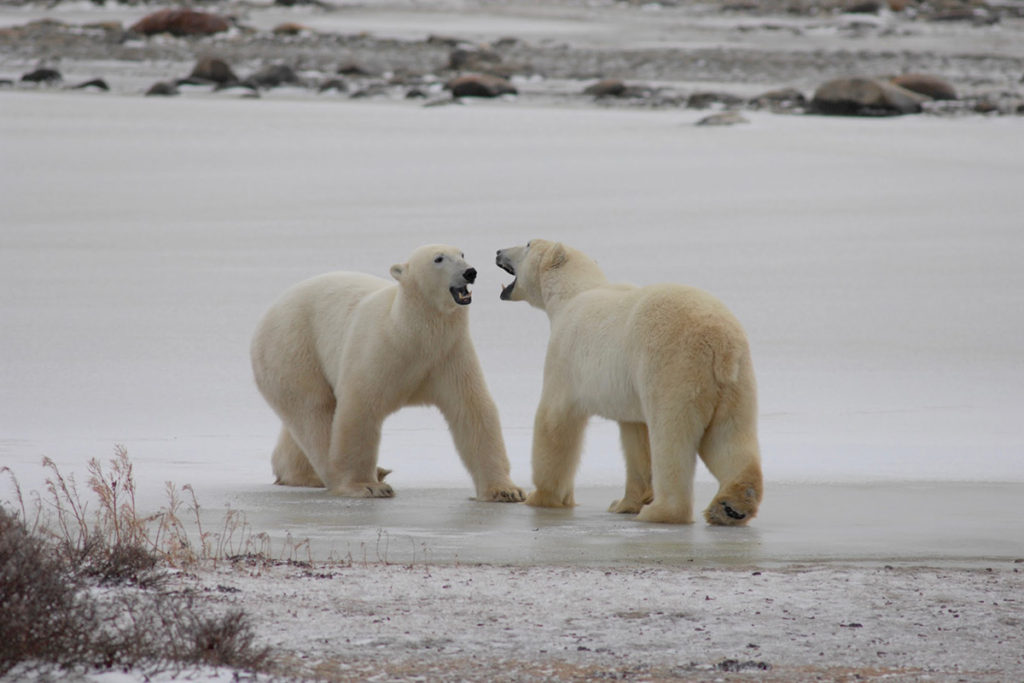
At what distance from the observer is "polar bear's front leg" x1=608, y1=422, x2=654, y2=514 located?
657 centimetres

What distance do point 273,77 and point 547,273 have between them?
67.7 ft

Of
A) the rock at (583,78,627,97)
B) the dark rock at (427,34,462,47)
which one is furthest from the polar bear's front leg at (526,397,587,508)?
the dark rock at (427,34,462,47)

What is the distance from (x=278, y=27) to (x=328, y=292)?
102ft

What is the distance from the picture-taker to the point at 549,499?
6.77 meters

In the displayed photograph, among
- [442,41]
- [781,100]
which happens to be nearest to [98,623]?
[781,100]

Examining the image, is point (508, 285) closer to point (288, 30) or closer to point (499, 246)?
point (499, 246)

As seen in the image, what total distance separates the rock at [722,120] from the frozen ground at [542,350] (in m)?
0.28

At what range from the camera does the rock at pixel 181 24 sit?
1362 inches

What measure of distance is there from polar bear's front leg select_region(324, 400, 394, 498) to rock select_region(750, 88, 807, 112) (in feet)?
60.8

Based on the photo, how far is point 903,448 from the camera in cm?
843

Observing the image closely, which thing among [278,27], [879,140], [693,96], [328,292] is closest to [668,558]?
[328,292]

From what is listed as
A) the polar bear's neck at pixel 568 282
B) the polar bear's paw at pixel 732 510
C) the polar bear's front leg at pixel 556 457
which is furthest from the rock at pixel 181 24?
the polar bear's paw at pixel 732 510

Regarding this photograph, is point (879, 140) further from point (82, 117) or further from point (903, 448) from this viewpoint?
point (903, 448)

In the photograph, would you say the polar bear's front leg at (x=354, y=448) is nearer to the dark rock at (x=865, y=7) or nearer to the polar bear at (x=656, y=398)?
the polar bear at (x=656, y=398)
